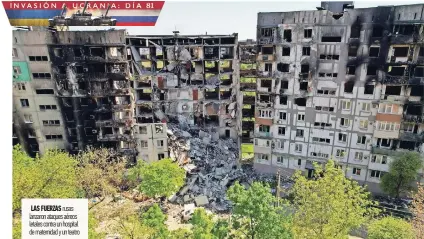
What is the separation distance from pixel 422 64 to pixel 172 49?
2135cm

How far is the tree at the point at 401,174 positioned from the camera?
77.4ft

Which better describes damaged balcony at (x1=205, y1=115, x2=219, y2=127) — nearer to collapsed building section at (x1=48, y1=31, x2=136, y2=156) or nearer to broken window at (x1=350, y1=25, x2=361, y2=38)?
collapsed building section at (x1=48, y1=31, x2=136, y2=156)

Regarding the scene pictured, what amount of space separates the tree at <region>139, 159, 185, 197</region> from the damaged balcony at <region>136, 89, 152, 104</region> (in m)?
10.7

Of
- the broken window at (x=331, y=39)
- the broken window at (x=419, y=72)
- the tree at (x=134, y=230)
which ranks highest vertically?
the broken window at (x=331, y=39)

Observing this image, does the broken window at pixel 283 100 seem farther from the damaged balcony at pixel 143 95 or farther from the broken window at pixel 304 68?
the damaged balcony at pixel 143 95

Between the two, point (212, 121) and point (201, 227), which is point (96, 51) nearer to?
point (212, 121)

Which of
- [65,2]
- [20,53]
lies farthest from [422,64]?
[20,53]

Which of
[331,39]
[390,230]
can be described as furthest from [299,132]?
[390,230]

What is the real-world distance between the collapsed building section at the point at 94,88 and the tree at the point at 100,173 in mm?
1402

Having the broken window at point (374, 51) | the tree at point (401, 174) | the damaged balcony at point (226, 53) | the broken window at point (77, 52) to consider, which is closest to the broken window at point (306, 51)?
the broken window at point (374, 51)

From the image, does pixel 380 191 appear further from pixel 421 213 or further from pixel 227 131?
pixel 227 131

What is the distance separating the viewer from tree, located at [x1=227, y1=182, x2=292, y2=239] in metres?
14.8

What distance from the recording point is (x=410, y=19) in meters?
22.4

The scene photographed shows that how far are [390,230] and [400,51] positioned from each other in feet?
45.5
